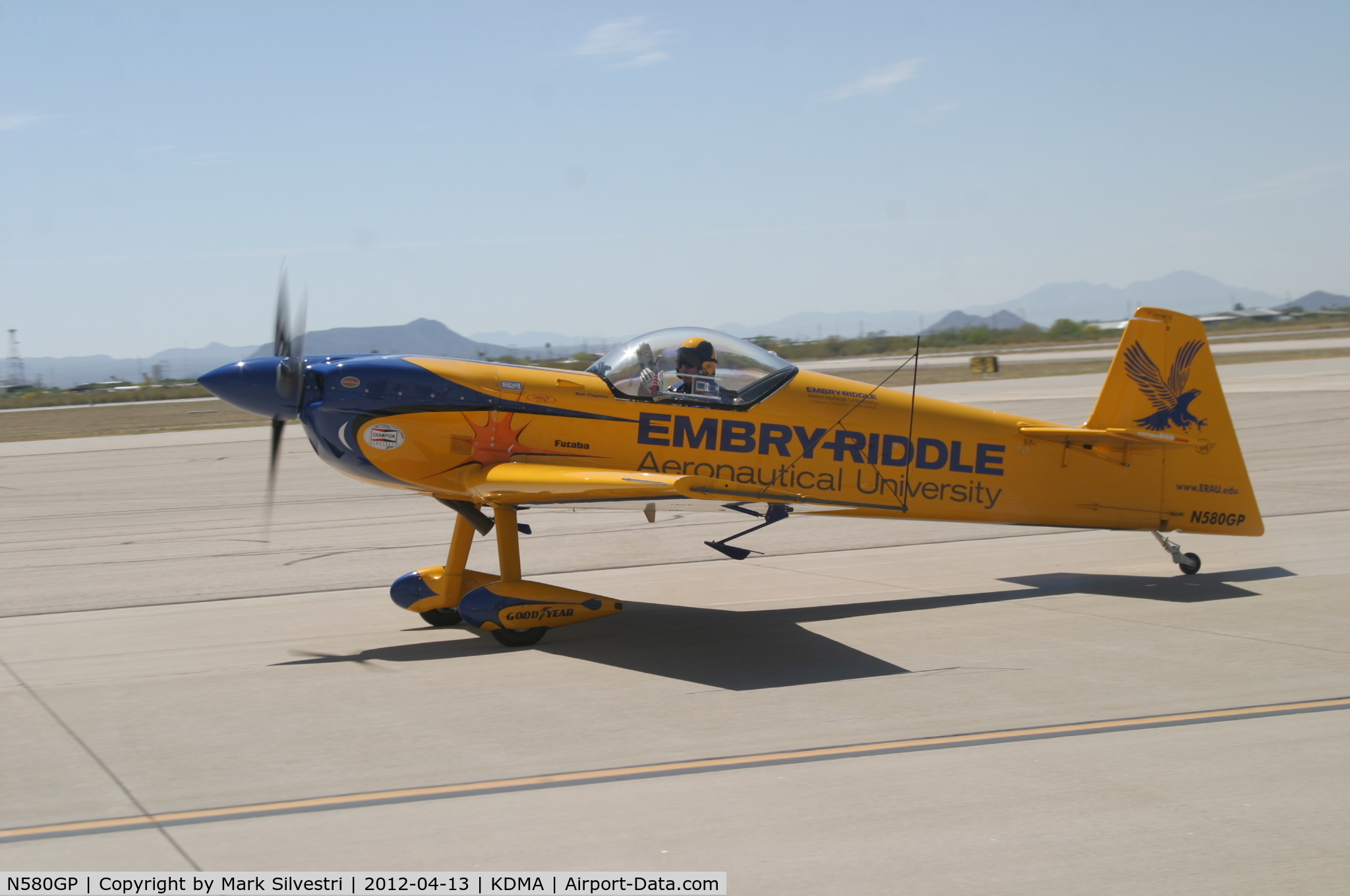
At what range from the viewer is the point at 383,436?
869 cm

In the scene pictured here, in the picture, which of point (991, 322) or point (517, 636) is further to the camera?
point (991, 322)

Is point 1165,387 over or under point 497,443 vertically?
over

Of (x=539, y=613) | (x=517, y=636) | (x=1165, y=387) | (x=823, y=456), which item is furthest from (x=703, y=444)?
(x=1165, y=387)

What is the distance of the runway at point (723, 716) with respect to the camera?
450 centimetres

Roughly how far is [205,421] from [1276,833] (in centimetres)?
3981

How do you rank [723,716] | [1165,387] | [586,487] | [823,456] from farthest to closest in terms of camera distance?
[1165,387] → [823,456] → [586,487] → [723,716]

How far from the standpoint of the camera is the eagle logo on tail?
10352 millimetres

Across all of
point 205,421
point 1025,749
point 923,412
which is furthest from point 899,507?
point 205,421

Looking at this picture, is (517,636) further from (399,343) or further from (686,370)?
(399,343)

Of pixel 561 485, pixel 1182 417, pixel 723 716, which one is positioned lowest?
pixel 723 716

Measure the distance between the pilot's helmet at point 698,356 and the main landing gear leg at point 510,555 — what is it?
76.3 inches

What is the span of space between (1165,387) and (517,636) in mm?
6833

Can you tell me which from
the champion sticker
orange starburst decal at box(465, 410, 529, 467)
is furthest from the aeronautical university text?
the champion sticker

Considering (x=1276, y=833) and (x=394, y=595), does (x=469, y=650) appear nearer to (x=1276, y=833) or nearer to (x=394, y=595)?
(x=394, y=595)
